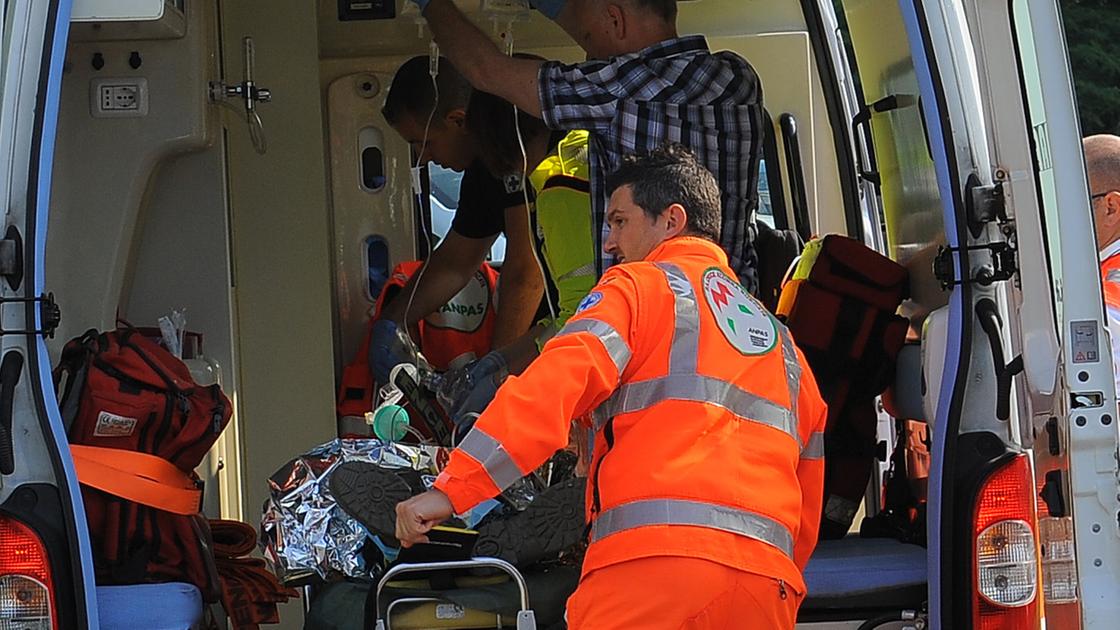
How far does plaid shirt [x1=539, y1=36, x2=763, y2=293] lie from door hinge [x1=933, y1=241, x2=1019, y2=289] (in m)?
0.95

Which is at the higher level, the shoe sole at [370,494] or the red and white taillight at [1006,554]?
the shoe sole at [370,494]

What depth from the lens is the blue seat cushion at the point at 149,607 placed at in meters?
3.26

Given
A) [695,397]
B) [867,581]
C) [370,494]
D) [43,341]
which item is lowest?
[867,581]

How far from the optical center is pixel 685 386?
302cm

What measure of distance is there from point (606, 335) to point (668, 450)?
25 cm

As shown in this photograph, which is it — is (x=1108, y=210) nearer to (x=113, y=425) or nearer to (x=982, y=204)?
(x=982, y=204)

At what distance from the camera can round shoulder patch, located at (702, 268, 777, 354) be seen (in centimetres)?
308

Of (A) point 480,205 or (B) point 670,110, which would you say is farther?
(A) point 480,205

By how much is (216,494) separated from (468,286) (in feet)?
3.72

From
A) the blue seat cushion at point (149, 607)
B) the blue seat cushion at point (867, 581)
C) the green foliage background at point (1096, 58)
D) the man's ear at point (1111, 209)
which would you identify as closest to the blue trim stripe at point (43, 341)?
the blue seat cushion at point (149, 607)

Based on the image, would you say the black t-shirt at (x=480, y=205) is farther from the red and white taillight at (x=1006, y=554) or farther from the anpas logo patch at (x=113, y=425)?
the red and white taillight at (x=1006, y=554)

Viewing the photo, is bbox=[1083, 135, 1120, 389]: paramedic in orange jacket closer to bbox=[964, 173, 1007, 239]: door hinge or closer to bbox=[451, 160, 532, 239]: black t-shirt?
bbox=[964, 173, 1007, 239]: door hinge

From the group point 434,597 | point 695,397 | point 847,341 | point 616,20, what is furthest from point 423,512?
point 616,20

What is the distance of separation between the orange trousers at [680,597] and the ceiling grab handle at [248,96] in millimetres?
2190
